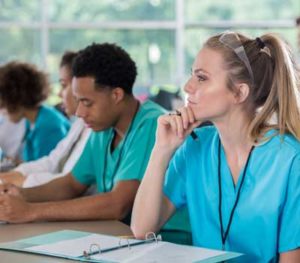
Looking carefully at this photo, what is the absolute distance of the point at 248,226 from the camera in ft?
5.90

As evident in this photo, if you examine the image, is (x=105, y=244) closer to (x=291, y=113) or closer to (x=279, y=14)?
(x=291, y=113)

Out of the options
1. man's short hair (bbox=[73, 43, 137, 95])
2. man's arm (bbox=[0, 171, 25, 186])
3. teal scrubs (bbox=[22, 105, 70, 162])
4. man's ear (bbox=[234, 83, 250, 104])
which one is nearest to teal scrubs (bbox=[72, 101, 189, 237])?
man's short hair (bbox=[73, 43, 137, 95])

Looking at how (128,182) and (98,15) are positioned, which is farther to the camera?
(98,15)

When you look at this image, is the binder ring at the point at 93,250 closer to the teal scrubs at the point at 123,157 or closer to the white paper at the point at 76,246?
the white paper at the point at 76,246

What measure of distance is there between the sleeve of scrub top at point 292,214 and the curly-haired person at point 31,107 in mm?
2247

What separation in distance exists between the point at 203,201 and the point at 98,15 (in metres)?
5.70

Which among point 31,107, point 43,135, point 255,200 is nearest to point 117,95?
point 255,200

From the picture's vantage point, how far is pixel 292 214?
175 centimetres

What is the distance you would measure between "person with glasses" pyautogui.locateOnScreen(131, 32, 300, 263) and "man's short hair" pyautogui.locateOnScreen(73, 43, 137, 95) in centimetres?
60

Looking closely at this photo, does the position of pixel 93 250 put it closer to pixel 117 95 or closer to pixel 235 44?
pixel 235 44

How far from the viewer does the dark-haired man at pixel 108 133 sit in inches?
93.4

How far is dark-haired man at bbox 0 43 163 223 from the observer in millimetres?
2371

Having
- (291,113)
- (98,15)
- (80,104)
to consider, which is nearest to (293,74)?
(291,113)

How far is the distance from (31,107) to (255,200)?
240 cm
